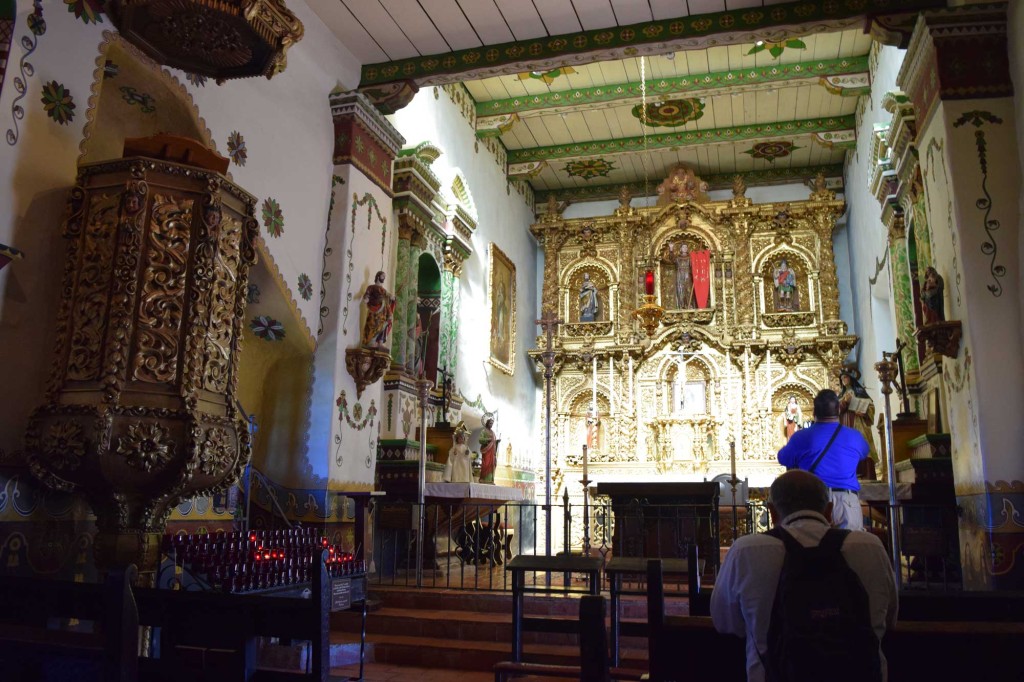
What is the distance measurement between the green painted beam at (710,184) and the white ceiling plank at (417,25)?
8.43 metres

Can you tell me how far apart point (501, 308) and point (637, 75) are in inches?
180

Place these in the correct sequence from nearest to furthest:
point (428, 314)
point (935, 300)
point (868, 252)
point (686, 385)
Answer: point (935, 300)
point (428, 314)
point (868, 252)
point (686, 385)

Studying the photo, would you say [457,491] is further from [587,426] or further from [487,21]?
[587,426]

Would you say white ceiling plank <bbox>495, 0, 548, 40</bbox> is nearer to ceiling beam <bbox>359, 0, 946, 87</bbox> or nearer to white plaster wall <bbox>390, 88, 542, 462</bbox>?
ceiling beam <bbox>359, 0, 946, 87</bbox>

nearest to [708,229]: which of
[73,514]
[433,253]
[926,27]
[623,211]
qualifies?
[623,211]

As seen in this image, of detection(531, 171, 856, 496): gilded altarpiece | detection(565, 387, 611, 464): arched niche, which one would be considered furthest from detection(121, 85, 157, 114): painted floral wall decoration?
detection(565, 387, 611, 464): arched niche

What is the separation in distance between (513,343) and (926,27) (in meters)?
9.07

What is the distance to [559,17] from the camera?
8188mm

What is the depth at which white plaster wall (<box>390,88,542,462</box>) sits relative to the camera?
11711 millimetres

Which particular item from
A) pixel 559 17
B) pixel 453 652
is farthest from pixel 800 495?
pixel 559 17

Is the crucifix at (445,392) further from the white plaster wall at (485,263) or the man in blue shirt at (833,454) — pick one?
the man in blue shirt at (833,454)

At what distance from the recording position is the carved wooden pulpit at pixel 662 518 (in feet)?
26.3

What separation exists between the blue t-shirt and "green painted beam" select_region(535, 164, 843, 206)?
1177 cm

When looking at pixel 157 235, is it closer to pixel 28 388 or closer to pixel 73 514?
pixel 28 388
